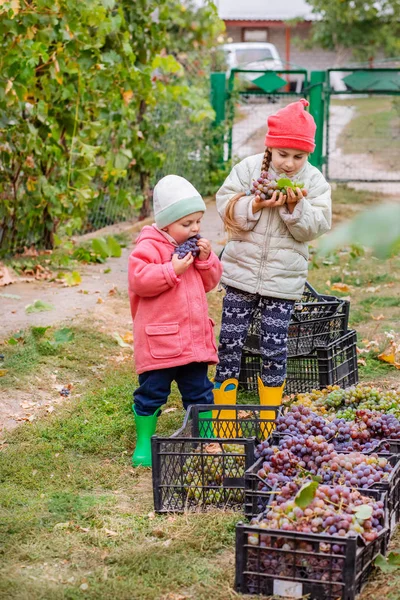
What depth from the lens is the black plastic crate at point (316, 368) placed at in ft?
16.6

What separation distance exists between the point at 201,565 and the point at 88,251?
602cm

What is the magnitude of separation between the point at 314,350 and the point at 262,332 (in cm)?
49

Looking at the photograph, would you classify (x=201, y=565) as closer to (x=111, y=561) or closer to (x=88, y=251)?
(x=111, y=561)

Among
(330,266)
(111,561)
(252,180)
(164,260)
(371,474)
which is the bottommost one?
(330,266)

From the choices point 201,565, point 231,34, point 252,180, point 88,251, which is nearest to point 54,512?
point 201,565

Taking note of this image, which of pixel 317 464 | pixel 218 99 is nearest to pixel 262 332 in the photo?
pixel 317 464

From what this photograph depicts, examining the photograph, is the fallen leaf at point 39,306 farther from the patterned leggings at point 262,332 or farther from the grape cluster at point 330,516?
the grape cluster at point 330,516

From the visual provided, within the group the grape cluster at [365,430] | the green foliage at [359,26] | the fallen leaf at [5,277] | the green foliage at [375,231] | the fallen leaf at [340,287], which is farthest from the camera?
the green foliage at [359,26]

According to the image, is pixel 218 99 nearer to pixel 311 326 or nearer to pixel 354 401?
pixel 311 326

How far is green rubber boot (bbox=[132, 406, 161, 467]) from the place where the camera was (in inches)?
167

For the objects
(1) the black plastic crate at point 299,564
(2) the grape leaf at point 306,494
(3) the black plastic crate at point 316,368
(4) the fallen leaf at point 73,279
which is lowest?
(4) the fallen leaf at point 73,279

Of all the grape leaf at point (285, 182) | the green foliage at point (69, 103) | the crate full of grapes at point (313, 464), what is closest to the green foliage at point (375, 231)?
the crate full of grapes at point (313, 464)

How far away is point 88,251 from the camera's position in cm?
893

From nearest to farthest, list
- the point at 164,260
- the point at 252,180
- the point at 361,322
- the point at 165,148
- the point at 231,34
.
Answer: the point at 164,260 → the point at 252,180 → the point at 361,322 → the point at 165,148 → the point at 231,34
